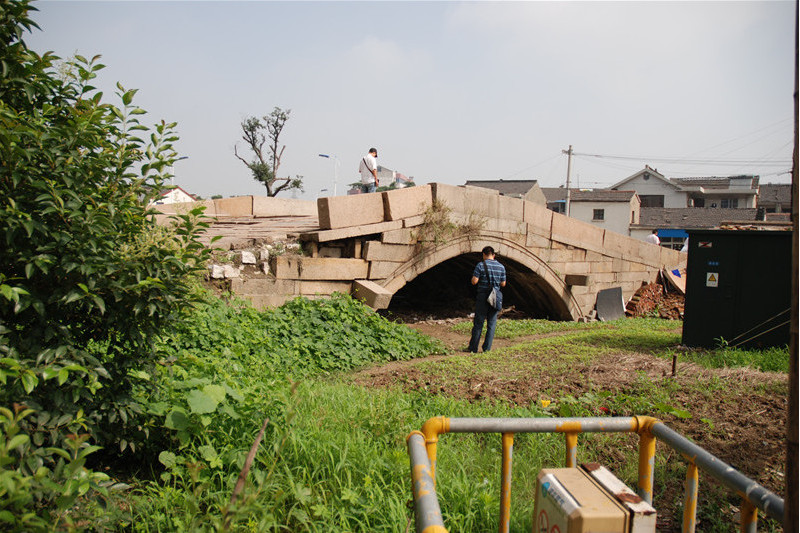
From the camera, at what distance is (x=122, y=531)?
8.47ft

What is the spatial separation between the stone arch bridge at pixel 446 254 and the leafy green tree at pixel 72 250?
4633 mm

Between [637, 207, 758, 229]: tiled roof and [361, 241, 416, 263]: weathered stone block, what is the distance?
37.3 meters

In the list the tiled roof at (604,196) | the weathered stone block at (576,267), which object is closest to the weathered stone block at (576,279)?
the weathered stone block at (576,267)

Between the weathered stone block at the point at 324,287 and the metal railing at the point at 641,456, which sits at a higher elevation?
the weathered stone block at the point at 324,287

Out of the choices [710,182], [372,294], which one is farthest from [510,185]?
[372,294]

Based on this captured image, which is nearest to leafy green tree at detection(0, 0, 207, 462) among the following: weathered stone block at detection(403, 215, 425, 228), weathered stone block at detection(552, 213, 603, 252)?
weathered stone block at detection(403, 215, 425, 228)

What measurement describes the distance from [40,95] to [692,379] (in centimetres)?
577

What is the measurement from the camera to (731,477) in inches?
64.9

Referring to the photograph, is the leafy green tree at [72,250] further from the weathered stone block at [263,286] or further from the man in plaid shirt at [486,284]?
the man in plaid shirt at [486,284]

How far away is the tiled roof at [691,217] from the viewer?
41000mm

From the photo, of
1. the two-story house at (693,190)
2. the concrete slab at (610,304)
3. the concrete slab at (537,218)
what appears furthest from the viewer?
the two-story house at (693,190)

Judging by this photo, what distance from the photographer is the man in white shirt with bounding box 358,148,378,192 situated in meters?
11.3

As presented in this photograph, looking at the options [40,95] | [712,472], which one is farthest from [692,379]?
[40,95]

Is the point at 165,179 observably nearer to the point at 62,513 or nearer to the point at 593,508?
the point at 62,513
